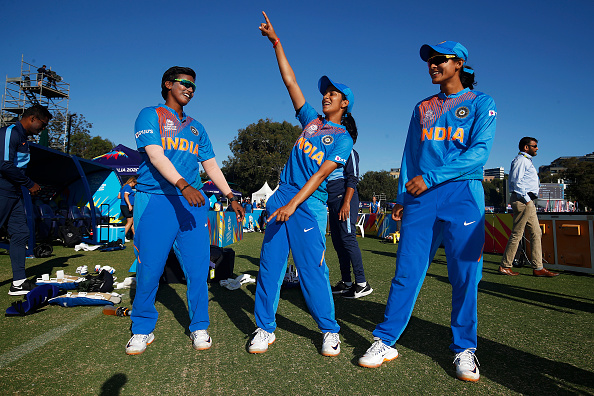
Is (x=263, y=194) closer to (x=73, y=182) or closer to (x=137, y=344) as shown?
(x=73, y=182)

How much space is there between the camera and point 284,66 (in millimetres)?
3047

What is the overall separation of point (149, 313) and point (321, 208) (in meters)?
1.53

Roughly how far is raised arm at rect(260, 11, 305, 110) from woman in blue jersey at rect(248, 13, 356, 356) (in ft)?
0.91

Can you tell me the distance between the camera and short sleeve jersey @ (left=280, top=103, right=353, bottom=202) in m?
2.68

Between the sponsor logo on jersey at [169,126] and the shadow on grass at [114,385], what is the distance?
1.73 metres

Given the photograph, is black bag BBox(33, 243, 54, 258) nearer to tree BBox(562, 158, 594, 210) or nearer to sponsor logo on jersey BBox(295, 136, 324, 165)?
sponsor logo on jersey BBox(295, 136, 324, 165)

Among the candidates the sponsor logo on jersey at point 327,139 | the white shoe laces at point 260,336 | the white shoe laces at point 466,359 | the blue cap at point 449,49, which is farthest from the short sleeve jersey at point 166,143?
the white shoe laces at point 466,359

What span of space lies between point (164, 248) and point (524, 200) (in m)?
6.16

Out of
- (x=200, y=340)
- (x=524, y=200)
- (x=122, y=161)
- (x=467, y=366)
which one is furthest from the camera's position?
(x=122, y=161)

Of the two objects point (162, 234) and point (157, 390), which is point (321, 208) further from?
point (157, 390)

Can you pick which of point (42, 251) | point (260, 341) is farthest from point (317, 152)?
point (42, 251)

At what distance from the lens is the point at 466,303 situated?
2312 millimetres

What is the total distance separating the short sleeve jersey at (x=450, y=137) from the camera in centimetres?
232

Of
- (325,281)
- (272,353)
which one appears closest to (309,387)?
(272,353)
